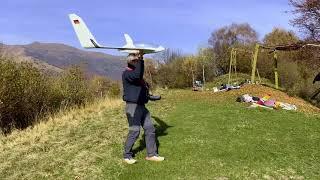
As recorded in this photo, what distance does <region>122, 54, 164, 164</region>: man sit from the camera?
39.2ft

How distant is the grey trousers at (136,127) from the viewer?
478 inches

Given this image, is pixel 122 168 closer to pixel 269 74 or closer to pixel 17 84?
pixel 17 84

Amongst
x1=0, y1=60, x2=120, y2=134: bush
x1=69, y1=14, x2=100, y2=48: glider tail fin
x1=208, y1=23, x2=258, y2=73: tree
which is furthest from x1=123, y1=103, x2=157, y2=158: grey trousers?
x1=208, y1=23, x2=258, y2=73: tree

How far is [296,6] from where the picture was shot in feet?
105

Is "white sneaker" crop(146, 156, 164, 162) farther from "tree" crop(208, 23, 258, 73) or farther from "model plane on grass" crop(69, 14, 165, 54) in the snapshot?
"tree" crop(208, 23, 258, 73)

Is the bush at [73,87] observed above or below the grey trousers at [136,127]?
below

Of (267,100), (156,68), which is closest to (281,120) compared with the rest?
(267,100)

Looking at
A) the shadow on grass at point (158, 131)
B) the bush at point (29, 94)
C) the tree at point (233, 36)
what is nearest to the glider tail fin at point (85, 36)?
the shadow on grass at point (158, 131)

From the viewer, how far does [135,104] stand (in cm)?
1218

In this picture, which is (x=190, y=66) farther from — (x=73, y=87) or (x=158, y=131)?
(x=158, y=131)

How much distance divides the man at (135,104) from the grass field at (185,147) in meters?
0.35

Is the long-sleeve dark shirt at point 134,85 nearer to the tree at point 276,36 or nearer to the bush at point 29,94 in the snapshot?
the bush at point 29,94

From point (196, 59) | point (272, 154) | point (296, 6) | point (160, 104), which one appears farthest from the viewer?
point (196, 59)

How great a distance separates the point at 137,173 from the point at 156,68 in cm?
5207
